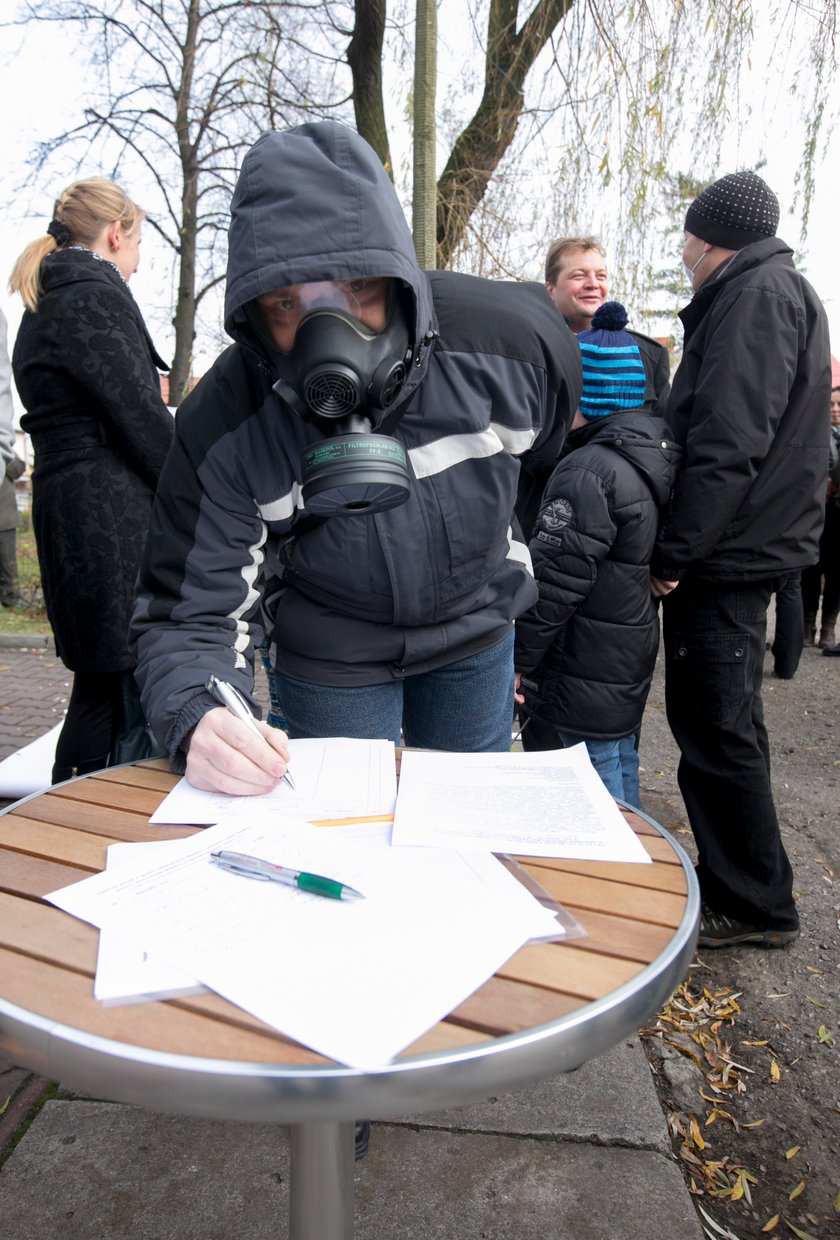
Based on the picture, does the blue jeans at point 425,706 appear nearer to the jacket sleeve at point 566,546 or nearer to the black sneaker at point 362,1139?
the jacket sleeve at point 566,546

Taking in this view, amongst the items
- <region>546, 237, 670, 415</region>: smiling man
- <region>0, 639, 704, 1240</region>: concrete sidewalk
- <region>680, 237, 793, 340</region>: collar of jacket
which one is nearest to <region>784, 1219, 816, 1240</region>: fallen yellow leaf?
<region>0, 639, 704, 1240</region>: concrete sidewalk

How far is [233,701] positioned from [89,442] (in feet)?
5.18

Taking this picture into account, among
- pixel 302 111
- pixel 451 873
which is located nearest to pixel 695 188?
pixel 302 111

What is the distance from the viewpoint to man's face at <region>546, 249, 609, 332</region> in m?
3.76

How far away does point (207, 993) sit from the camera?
833 millimetres

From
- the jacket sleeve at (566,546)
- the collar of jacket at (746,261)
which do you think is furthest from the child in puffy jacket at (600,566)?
the collar of jacket at (746,261)

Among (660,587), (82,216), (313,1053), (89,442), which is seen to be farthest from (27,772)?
(313,1053)

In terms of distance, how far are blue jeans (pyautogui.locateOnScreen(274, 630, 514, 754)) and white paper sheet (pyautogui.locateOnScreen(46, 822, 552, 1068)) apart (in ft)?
2.05

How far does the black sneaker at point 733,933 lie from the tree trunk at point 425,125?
3.35 meters

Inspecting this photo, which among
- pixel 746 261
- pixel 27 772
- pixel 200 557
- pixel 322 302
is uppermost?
pixel 746 261

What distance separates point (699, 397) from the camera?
2381 millimetres

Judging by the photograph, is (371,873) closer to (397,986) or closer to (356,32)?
(397,986)

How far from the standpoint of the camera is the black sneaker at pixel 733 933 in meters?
2.60

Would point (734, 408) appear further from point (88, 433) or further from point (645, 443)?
point (88, 433)
